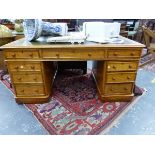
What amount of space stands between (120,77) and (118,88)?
0.47ft

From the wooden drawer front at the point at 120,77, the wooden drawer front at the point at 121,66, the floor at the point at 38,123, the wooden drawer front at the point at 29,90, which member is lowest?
the floor at the point at 38,123

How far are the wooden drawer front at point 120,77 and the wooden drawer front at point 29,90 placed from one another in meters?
0.78

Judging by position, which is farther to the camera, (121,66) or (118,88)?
(118,88)

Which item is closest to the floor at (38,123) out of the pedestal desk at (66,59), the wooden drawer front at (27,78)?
the pedestal desk at (66,59)

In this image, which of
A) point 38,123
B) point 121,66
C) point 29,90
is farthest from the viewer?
point 29,90

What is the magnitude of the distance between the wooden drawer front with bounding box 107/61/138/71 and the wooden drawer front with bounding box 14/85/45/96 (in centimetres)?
80

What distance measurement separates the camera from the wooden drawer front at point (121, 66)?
66.7 inches

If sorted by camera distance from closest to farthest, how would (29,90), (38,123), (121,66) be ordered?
1. (38,123)
2. (121,66)
3. (29,90)

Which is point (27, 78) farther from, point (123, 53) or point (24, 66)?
point (123, 53)

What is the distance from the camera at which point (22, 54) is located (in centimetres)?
161

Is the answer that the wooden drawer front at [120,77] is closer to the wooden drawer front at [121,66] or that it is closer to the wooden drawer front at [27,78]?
the wooden drawer front at [121,66]

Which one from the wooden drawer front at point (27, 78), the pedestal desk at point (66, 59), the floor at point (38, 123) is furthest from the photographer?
the wooden drawer front at point (27, 78)

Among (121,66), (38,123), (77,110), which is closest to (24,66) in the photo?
(38,123)

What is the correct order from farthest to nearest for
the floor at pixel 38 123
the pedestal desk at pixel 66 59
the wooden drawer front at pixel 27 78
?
the wooden drawer front at pixel 27 78 → the pedestal desk at pixel 66 59 → the floor at pixel 38 123
